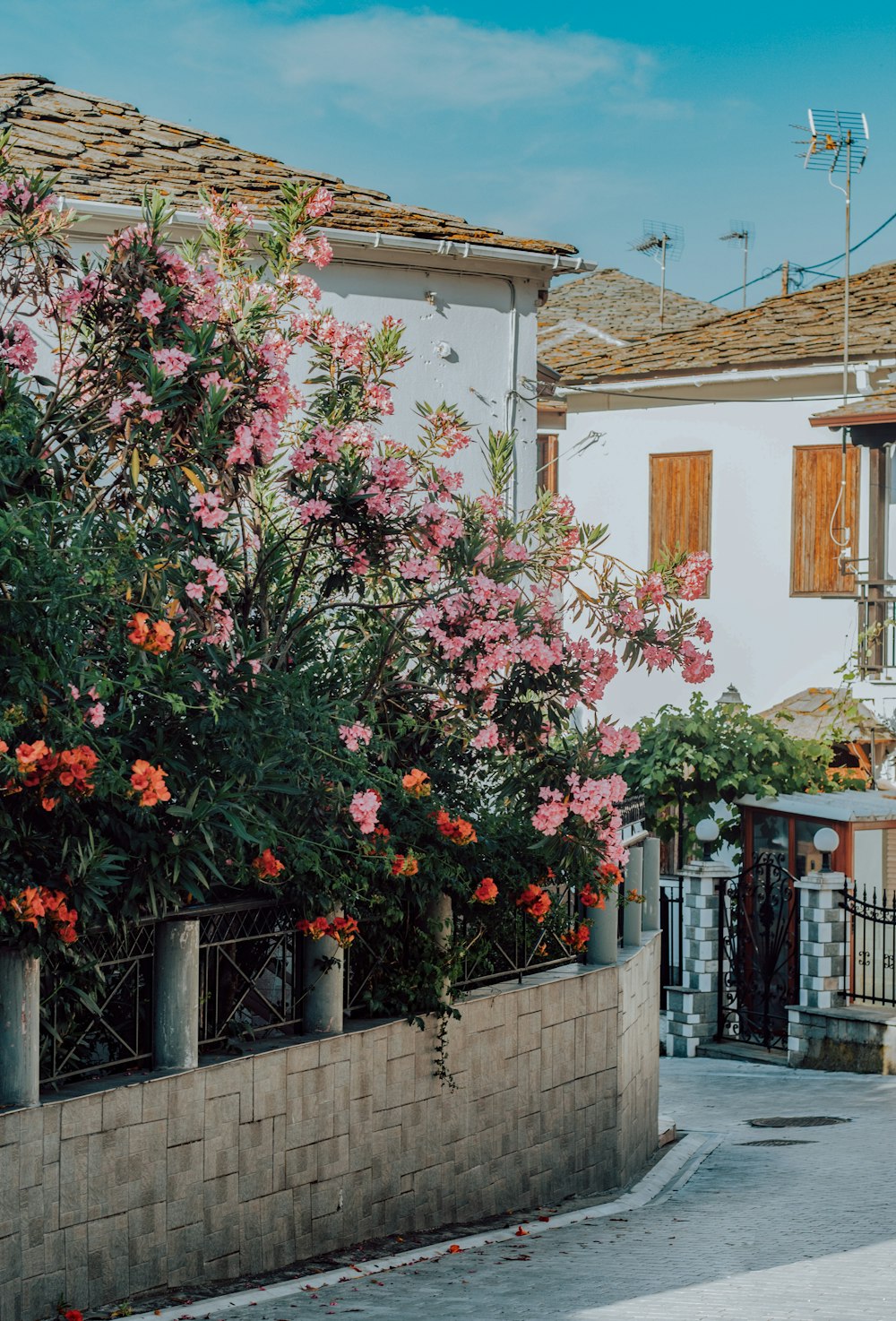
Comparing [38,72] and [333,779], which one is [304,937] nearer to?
[333,779]

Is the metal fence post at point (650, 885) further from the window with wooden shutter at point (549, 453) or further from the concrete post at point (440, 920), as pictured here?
the window with wooden shutter at point (549, 453)

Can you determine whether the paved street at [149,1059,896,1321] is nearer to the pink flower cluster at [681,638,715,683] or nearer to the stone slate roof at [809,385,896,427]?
the pink flower cluster at [681,638,715,683]

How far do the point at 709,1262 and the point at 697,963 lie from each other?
9275 mm

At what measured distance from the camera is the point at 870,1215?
9.55 m

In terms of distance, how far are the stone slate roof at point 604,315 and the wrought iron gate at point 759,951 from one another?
1258 centimetres

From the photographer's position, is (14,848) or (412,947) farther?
(412,947)

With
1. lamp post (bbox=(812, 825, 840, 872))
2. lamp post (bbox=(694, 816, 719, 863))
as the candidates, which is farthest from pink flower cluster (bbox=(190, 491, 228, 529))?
lamp post (bbox=(694, 816, 719, 863))

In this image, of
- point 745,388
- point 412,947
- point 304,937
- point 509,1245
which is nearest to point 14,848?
point 304,937

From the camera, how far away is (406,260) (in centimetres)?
1562

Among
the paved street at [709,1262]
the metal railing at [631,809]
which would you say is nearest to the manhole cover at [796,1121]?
the paved street at [709,1262]

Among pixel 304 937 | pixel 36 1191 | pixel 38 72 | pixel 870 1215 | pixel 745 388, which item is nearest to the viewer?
pixel 36 1191

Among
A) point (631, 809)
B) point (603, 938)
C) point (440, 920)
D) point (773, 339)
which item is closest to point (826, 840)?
point (631, 809)

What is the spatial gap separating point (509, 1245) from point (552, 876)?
2010 mm

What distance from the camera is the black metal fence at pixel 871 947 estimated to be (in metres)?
16.0
